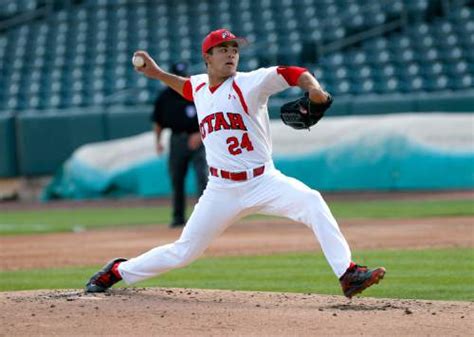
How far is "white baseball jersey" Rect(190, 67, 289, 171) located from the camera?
6.67 metres

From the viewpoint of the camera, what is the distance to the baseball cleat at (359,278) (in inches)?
249

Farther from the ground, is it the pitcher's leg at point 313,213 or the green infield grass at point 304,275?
the pitcher's leg at point 313,213

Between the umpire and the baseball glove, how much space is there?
6875 millimetres

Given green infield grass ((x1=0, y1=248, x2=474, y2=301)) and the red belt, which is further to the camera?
green infield grass ((x1=0, y1=248, x2=474, y2=301))

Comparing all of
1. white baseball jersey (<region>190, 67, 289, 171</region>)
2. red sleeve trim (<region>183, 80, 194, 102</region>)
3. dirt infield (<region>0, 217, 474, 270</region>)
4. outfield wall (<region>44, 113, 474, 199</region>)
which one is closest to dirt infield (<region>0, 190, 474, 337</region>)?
white baseball jersey (<region>190, 67, 289, 171</region>)

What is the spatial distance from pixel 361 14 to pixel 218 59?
56.3ft

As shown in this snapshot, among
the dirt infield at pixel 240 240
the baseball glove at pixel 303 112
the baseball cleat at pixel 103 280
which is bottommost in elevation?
the dirt infield at pixel 240 240

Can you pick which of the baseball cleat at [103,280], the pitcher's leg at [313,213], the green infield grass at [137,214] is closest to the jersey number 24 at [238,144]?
the pitcher's leg at [313,213]

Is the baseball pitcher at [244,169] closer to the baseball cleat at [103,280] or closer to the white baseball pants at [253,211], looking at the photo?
the white baseball pants at [253,211]

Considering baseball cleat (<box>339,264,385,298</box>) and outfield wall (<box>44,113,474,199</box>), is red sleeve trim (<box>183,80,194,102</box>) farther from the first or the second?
outfield wall (<box>44,113,474,199</box>)

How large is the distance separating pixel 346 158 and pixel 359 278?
1271cm

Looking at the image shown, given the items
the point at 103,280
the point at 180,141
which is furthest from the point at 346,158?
the point at 103,280

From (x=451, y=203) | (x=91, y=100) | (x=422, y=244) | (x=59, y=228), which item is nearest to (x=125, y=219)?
(x=59, y=228)

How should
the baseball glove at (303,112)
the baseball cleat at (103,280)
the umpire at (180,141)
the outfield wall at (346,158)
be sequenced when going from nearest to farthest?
1. the baseball glove at (303,112)
2. the baseball cleat at (103,280)
3. the umpire at (180,141)
4. the outfield wall at (346,158)
